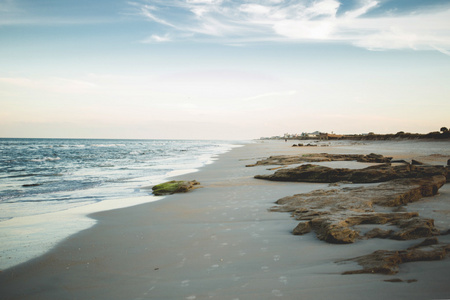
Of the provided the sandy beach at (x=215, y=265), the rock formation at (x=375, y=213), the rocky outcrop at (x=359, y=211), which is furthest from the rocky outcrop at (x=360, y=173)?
the sandy beach at (x=215, y=265)

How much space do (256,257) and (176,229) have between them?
237 centimetres

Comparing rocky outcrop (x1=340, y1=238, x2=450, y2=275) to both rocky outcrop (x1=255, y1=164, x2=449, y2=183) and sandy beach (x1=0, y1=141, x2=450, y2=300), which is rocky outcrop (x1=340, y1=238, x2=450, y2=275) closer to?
sandy beach (x1=0, y1=141, x2=450, y2=300)

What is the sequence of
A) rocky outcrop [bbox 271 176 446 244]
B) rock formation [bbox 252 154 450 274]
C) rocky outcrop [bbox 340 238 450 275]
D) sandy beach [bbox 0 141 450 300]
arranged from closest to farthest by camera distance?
sandy beach [bbox 0 141 450 300], rocky outcrop [bbox 340 238 450 275], rock formation [bbox 252 154 450 274], rocky outcrop [bbox 271 176 446 244]

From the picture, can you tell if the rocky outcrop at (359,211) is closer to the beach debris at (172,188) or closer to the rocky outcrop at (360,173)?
the rocky outcrop at (360,173)

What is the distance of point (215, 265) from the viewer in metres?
3.98

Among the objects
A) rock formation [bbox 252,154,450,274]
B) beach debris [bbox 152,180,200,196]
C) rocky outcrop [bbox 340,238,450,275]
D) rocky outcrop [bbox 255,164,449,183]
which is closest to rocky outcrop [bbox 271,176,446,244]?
rock formation [bbox 252,154,450,274]

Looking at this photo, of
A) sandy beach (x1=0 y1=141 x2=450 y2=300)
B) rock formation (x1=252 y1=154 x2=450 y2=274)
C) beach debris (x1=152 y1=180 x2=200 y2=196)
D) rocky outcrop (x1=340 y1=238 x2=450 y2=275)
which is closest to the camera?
sandy beach (x1=0 y1=141 x2=450 y2=300)

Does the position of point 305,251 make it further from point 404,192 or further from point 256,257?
point 404,192

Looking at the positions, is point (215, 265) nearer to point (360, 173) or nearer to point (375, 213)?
point (375, 213)

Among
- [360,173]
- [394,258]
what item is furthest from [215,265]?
[360,173]

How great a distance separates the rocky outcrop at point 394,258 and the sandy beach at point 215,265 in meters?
0.09

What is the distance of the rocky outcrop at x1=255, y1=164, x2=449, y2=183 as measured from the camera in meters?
8.62

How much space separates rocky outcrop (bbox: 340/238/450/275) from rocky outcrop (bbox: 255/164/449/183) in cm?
588

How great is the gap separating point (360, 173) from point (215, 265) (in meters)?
7.69
